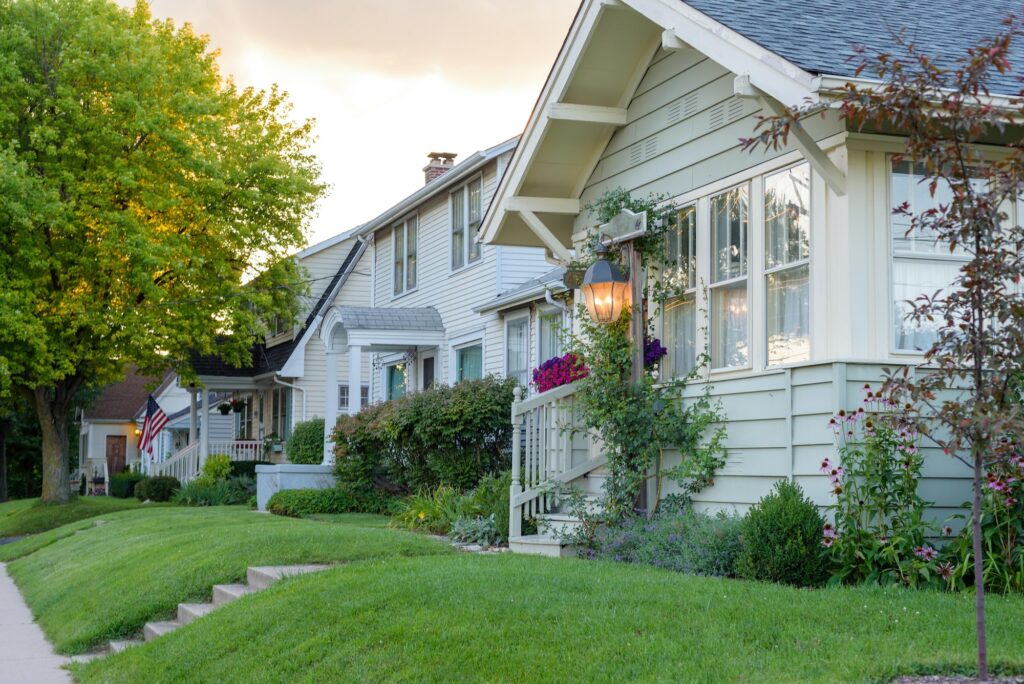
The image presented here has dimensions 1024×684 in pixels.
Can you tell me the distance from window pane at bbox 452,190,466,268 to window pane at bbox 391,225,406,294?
3.04 meters

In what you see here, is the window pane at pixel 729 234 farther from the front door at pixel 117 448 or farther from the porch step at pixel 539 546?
the front door at pixel 117 448

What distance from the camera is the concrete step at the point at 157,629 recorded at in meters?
9.58

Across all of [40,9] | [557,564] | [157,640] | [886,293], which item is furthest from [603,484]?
[40,9]

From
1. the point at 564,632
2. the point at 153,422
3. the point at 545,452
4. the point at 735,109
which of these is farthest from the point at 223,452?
the point at 564,632

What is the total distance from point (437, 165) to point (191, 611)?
59.4 ft

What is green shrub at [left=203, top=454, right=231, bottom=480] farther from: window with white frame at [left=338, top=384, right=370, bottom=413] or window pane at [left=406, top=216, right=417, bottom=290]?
window pane at [left=406, top=216, right=417, bottom=290]

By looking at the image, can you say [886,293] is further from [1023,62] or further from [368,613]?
[368,613]

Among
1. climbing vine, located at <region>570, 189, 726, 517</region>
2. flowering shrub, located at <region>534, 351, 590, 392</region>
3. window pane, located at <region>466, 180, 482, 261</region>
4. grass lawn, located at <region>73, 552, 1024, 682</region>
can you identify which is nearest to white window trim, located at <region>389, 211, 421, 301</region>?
window pane, located at <region>466, 180, 482, 261</region>

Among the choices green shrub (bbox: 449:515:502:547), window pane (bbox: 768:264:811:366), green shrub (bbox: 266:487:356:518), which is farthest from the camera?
green shrub (bbox: 266:487:356:518)

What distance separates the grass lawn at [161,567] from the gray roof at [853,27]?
222 inches

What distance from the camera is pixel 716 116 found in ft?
33.4

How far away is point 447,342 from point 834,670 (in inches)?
677

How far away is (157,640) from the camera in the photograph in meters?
9.05

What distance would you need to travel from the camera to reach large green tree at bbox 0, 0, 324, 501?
→ 22.9 metres
